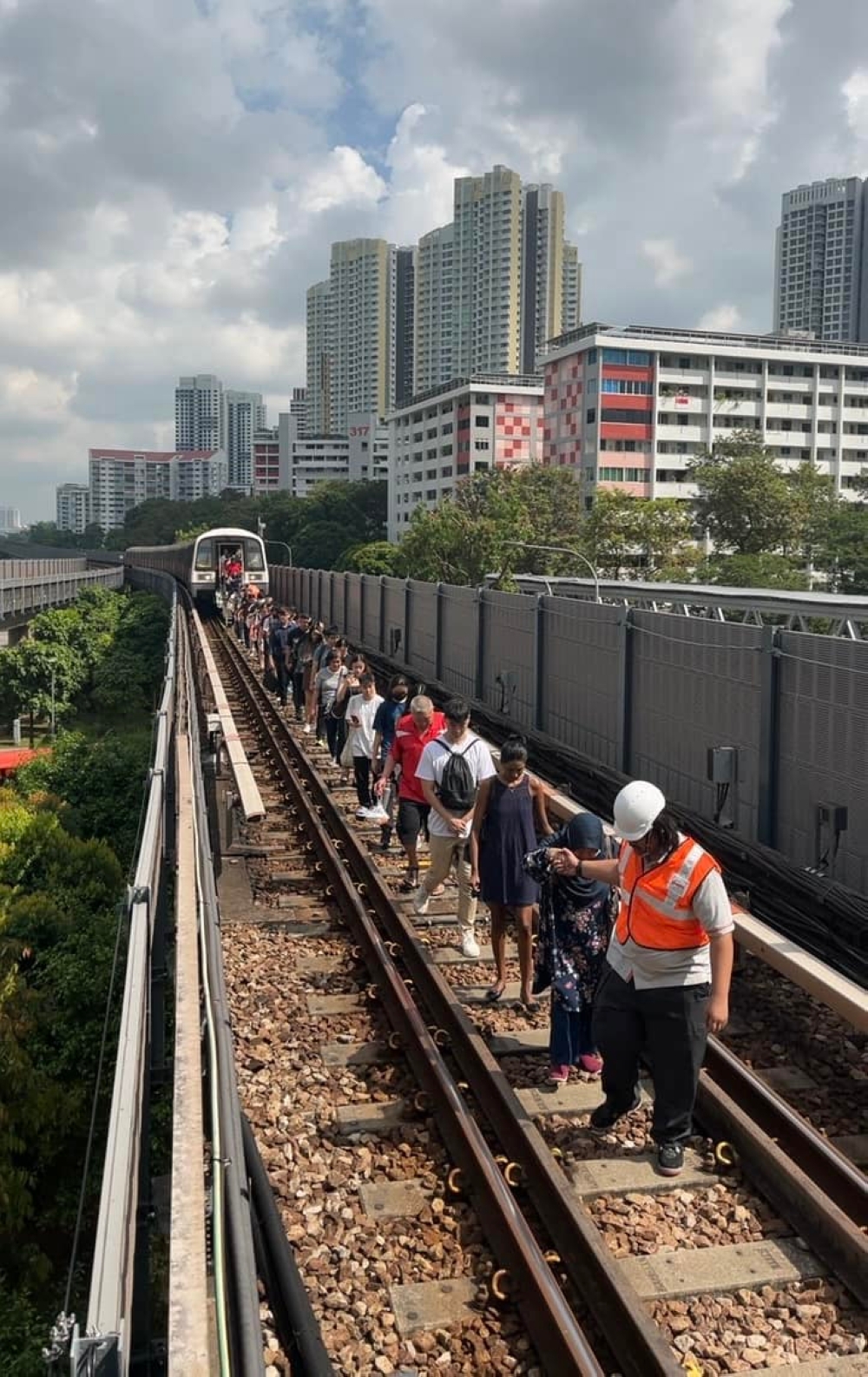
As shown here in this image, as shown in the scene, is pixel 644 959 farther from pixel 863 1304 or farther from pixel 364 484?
pixel 364 484

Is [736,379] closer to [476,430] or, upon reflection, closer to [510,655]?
[476,430]

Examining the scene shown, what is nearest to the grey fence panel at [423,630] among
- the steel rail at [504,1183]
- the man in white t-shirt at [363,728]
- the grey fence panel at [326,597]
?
the man in white t-shirt at [363,728]

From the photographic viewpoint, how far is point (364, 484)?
11944 cm

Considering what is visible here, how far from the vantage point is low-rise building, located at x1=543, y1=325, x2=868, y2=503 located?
9000cm

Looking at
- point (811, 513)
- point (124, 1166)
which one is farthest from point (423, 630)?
point (811, 513)

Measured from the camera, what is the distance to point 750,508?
62625mm

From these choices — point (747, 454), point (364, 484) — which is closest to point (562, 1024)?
point (747, 454)

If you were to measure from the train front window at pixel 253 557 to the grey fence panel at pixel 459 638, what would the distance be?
20.4 metres

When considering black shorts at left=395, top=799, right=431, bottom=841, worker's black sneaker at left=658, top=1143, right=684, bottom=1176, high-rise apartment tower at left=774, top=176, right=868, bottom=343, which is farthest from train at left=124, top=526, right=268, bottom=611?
high-rise apartment tower at left=774, top=176, right=868, bottom=343

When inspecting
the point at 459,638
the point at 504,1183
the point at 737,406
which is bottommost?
the point at 504,1183

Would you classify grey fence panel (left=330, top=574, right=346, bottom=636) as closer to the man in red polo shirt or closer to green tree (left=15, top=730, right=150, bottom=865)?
green tree (left=15, top=730, right=150, bottom=865)

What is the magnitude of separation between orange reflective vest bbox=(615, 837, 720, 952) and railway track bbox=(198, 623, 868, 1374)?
106 centimetres

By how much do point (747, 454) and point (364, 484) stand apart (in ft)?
188

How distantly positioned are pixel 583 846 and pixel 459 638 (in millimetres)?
14522
